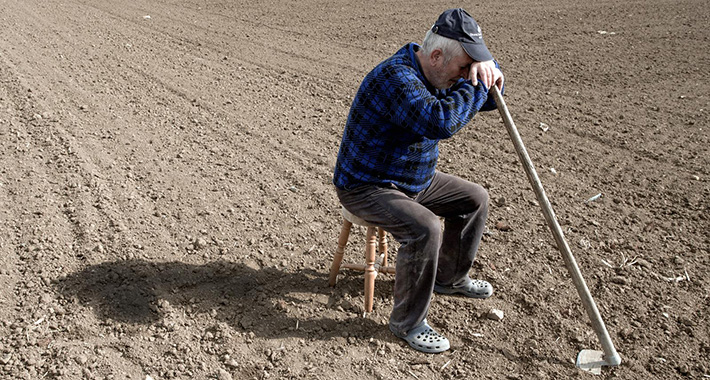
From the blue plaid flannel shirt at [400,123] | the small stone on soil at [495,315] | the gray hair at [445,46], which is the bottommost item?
the small stone on soil at [495,315]

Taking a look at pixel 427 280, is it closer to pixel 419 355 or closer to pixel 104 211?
pixel 419 355

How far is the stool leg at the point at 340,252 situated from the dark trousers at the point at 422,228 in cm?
35

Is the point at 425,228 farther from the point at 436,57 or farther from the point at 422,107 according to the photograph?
the point at 436,57

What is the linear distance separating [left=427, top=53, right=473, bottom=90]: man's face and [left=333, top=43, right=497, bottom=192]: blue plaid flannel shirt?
0.14 ft

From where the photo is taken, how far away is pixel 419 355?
3.63 m

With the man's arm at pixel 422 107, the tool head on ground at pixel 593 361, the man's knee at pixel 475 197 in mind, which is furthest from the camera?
the man's knee at pixel 475 197

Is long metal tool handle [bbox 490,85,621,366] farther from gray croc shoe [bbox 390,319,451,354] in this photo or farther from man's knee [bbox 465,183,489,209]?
gray croc shoe [bbox 390,319,451,354]

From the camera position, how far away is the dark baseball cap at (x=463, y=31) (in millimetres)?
3184

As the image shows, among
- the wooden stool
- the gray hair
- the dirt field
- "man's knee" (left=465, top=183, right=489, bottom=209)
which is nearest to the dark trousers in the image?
"man's knee" (left=465, top=183, right=489, bottom=209)

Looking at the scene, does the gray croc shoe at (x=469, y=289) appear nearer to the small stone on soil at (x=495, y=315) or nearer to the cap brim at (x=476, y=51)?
the small stone on soil at (x=495, y=315)

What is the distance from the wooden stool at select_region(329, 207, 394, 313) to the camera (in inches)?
148

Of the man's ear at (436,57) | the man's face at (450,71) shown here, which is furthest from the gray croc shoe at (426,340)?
the man's ear at (436,57)

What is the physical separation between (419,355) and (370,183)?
1.01m

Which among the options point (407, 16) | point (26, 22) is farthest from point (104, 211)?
point (407, 16)
